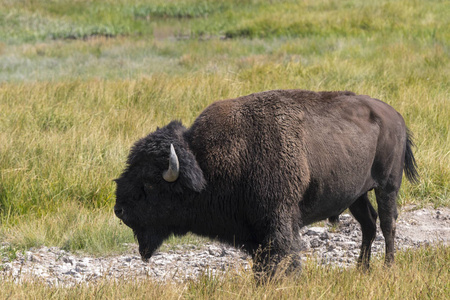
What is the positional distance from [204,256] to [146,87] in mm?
6445

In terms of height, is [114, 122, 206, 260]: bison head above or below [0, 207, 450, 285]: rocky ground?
above

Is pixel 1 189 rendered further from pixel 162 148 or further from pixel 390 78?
pixel 390 78

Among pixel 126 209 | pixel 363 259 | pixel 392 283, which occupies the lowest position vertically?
pixel 363 259

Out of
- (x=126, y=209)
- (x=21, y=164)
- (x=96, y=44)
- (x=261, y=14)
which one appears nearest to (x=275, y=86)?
(x=21, y=164)

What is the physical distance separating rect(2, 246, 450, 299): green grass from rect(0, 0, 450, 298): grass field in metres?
1.90

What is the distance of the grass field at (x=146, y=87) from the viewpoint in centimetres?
693

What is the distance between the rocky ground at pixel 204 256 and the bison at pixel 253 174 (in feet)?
1.83

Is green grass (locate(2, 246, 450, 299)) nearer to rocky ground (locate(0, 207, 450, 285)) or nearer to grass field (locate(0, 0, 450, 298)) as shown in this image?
rocky ground (locate(0, 207, 450, 285))

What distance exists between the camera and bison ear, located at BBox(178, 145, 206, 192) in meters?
4.53

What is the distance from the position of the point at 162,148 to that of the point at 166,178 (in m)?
0.26

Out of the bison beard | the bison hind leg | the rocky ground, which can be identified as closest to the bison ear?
the bison beard

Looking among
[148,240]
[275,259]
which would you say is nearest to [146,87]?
[148,240]

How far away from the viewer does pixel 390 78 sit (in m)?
12.2

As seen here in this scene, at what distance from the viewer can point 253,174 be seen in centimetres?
459
